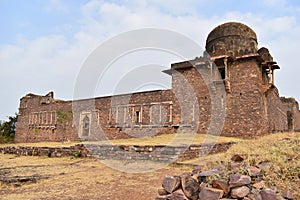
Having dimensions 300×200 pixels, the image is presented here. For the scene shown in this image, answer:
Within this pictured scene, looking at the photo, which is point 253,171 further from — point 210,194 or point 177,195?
point 177,195

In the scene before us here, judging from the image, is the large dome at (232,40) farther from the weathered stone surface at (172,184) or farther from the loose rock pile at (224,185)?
the weathered stone surface at (172,184)

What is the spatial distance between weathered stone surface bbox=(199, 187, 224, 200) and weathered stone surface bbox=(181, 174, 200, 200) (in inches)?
5.4

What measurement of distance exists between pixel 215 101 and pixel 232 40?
4703 mm

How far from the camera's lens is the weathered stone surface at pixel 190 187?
420 centimetres

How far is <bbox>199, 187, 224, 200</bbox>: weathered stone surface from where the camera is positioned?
3.89 meters

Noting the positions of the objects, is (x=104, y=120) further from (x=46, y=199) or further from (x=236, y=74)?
(x=46, y=199)

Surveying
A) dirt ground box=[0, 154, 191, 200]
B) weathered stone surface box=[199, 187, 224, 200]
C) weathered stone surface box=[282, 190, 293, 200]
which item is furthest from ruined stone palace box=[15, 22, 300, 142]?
weathered stone surface box=[199, 187, 224, 200]

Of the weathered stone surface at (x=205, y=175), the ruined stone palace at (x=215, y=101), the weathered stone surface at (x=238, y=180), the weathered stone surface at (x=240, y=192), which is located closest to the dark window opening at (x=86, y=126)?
the ruined stone palace at (x=215, y=101)

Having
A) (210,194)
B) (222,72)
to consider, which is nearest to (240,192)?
(210,194)

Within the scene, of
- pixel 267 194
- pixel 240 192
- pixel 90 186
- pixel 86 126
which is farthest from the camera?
pixel 86 126

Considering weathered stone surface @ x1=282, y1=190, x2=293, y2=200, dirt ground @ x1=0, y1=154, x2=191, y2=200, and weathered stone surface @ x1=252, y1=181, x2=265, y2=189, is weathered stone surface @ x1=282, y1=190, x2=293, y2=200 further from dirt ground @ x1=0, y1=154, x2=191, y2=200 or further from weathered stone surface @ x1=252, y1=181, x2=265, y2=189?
dirt ground @ x1=0, y1=154, x2=191, y2=200

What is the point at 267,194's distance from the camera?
3.70 meters

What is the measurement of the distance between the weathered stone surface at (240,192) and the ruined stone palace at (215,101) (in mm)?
11822

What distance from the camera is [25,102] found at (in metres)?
30.6
